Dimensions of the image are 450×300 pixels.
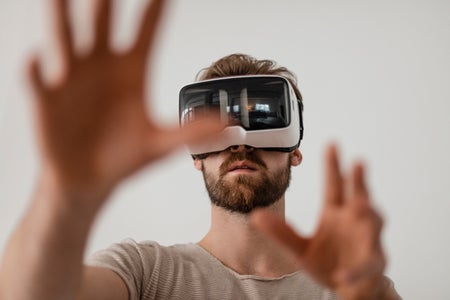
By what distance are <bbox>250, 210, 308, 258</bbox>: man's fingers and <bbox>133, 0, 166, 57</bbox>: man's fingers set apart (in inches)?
12.4

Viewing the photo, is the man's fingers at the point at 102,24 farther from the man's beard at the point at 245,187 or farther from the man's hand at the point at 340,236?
the man's beard at the point at 245,187

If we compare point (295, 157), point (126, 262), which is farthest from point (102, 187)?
point (295, 157)

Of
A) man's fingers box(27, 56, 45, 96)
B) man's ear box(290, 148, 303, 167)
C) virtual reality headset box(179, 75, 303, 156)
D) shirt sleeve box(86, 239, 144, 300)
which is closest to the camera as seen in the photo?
man's fingers box(27, 56, 45, 96)

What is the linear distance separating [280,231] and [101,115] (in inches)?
13.9

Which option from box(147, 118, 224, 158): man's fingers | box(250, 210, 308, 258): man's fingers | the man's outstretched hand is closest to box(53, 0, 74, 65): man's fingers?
the man's outstretched hand

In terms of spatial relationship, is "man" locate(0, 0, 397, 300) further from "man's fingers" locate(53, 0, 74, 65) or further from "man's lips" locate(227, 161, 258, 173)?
"man's lips" locate(227, 161, 258, 173)

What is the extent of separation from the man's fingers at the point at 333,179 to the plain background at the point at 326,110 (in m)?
1.13

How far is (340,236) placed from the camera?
3.11ft

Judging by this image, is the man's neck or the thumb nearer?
the thumb

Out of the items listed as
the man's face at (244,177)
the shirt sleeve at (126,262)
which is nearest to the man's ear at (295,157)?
the man's face at (244,177)

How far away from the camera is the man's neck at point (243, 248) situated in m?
1.57

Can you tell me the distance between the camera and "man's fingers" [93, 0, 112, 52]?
75 cm

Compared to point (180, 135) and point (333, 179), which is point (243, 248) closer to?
point (333, 179)

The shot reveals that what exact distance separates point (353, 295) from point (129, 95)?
0.51m
